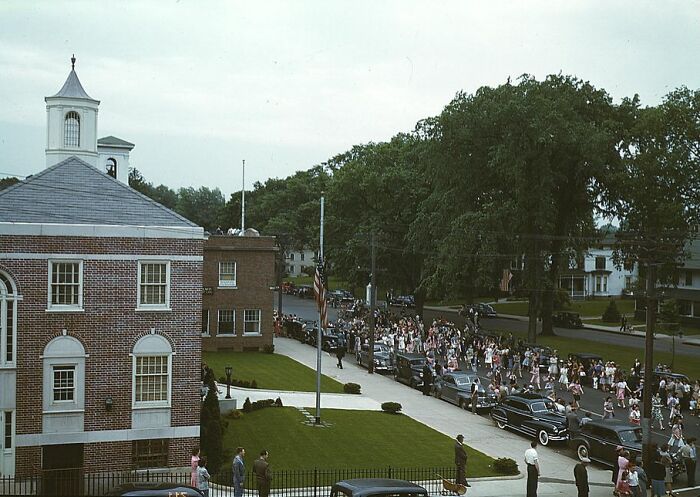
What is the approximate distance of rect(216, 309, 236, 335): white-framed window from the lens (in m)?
52.0

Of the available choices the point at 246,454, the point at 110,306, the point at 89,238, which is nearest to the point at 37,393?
the point at 110,306

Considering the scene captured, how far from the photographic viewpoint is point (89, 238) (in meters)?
23.0

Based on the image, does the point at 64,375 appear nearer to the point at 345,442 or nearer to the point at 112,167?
the point at 345,442

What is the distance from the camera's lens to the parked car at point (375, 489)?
17438 mm

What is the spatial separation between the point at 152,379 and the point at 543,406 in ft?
55.3

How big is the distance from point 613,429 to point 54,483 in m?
18.9

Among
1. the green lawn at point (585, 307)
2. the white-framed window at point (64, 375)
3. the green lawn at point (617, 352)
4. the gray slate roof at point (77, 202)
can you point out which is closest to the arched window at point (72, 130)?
the gray slate roof at point (77, 202)

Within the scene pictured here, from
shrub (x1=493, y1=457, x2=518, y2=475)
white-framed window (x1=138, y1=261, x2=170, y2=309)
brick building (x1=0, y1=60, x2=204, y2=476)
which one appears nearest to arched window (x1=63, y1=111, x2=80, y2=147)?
brick building (x1=0, y1=60, x2=204, y2=476)

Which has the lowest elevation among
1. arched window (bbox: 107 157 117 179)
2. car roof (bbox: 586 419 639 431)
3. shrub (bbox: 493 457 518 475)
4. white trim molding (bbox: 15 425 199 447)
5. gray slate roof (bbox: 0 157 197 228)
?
shrub (bbox: 493 457 518 475)

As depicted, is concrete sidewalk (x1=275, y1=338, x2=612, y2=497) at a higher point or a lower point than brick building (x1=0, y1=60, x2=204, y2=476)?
lower

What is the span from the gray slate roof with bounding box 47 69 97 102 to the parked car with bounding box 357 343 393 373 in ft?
81.6

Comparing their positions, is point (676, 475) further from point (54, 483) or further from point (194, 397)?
point (54, 483)

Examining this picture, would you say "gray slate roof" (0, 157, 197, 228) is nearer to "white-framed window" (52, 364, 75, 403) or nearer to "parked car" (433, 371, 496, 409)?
"white-framed window" (52, 364, 75, 403)

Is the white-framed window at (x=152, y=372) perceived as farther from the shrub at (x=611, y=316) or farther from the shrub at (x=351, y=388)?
the shrub at (x=611, y=316)
